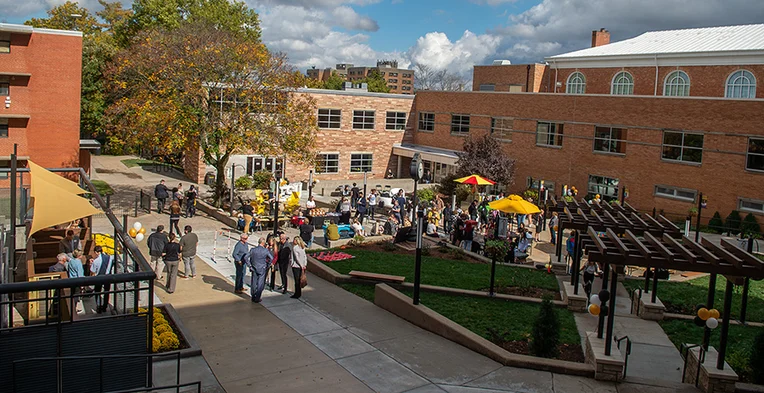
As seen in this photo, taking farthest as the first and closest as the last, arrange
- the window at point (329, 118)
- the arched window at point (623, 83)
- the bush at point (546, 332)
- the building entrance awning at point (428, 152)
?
1. the arched window at point (623, 83)
2. the window at point (329, 118)
3. the building entrance awning at point (428, 152)
4. the bush at point (546, 332)

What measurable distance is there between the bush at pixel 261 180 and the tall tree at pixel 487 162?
36.3 feet

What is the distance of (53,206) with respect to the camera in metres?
12.0

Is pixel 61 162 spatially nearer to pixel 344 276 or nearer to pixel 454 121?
pixel 344 276

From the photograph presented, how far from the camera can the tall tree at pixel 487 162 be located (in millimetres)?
35469

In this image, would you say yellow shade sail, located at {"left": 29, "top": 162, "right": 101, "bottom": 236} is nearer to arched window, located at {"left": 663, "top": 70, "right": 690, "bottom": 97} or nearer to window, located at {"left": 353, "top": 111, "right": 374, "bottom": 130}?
window, located at {"left": 353, "top": 111, "right": 374, "bottom": 130}

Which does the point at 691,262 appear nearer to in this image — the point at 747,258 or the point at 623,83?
the point at 747,258

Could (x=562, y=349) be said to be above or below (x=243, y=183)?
below

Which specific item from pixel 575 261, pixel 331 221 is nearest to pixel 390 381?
pixel 575 261

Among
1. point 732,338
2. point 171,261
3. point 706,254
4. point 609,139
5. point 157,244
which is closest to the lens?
point 706,254

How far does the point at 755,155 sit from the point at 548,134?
11.7 m

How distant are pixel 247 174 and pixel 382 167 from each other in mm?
11205

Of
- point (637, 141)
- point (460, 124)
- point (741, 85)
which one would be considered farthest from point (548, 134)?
point (741, 85)

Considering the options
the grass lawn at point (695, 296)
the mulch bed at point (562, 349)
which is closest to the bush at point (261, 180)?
the grass lawn at point (695, 296)

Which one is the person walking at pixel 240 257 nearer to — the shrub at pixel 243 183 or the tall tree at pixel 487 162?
the shrub at pixel 243 183
